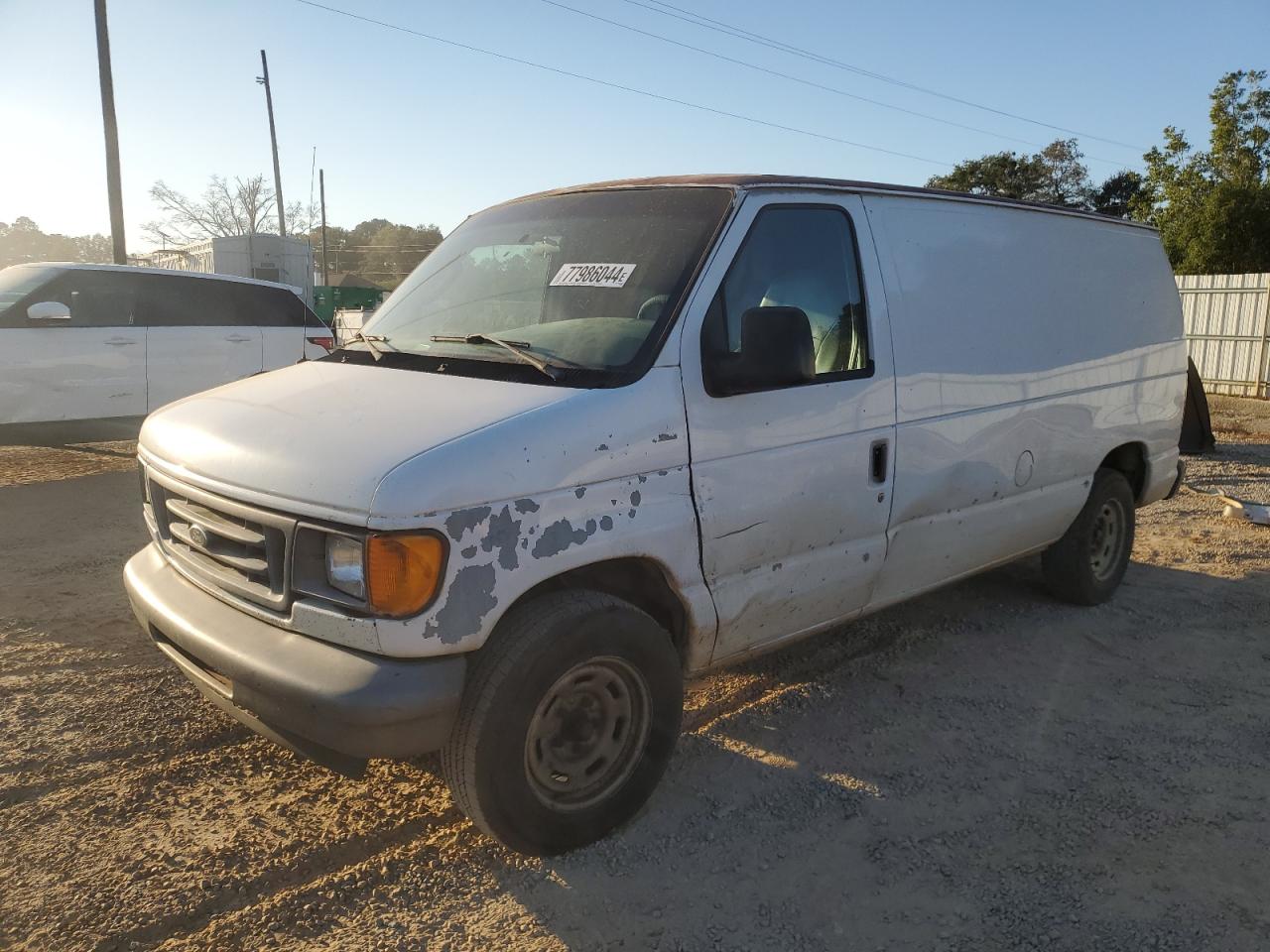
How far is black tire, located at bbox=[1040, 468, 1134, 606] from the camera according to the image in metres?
5.32

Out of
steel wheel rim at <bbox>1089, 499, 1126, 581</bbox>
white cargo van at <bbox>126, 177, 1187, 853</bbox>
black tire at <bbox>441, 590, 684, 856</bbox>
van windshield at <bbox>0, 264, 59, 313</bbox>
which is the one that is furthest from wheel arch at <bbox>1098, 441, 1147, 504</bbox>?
van windshield at <bbox>0, 264, 59, 313</bbox>

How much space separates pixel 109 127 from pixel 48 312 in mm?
10044

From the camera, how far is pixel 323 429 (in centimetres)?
287

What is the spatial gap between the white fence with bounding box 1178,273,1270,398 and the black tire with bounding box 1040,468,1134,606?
14.0 m

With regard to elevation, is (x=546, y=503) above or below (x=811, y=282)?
below

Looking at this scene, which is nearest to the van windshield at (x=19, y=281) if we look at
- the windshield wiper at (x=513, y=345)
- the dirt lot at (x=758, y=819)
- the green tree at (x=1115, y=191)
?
the dirt lot at (x=758, y=819)

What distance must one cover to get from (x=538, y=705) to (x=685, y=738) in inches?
46.5

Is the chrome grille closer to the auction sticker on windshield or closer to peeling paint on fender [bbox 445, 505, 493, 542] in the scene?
peeling paint on fender [bbox 445, 505, 493, 542]

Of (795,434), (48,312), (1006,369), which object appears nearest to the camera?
(795,434)

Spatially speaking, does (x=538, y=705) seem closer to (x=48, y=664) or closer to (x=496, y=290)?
(x=496, y=290)

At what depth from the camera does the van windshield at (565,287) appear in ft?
10.5

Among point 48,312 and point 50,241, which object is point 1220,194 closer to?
point 48,312

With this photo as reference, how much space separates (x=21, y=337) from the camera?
328 inches

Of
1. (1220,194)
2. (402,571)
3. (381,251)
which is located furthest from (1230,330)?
(381,251)
